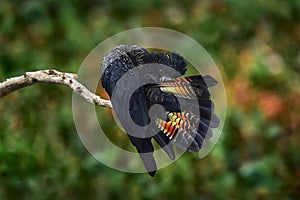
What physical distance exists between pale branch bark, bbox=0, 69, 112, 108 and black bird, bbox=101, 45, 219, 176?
→ 0.21 ft

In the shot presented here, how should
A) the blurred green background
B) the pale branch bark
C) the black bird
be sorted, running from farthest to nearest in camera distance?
1. the blurred green background
2. the pale branch bark
3. the black bird

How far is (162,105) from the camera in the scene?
1.14 meters

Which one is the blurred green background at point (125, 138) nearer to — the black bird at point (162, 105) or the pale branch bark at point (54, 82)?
the pale branch bark at point (54, 82)

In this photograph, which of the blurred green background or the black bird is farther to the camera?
the blurred green background

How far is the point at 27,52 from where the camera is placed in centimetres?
285

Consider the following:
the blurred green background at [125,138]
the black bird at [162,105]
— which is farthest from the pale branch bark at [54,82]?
the blurred green background at [125,138]

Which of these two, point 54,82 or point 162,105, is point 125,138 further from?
point 162,105

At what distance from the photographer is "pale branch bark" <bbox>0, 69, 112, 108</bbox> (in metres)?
1.27

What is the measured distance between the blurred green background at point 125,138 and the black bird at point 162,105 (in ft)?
3.32

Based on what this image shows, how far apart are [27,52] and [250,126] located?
33.6 inches

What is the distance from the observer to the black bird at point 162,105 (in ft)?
3.71

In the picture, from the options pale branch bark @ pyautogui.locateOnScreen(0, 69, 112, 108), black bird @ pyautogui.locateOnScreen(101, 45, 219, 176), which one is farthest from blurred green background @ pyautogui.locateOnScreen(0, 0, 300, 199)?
black bird @ pyautogui.locateOnScreen(101, 45, 219, 176)

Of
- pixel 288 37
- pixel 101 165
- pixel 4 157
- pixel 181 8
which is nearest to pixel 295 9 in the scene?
pixel 288 37

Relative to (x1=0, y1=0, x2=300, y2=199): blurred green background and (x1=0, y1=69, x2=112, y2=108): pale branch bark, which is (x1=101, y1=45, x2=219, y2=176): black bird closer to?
(x1=0, y1=69, x2=112, y2=108): pale branch bark
